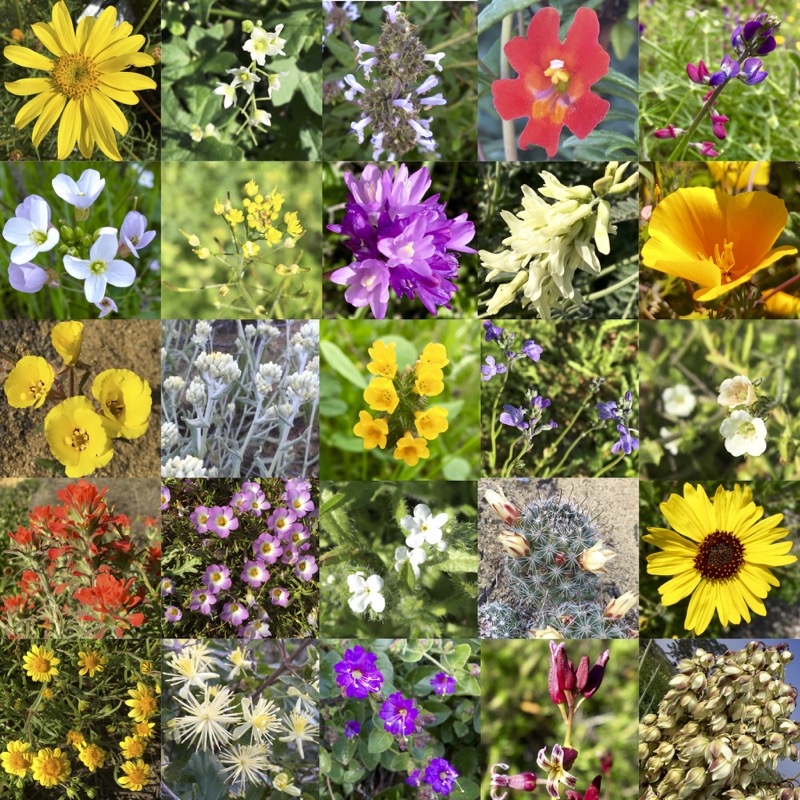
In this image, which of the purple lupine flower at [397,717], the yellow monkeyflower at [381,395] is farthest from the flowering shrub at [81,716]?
the yellow monkeyflower at [381,395]

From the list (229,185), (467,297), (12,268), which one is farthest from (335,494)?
(12,268)

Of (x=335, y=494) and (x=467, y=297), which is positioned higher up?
(x=467, y=297)

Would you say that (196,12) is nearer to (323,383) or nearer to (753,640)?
(323,383)

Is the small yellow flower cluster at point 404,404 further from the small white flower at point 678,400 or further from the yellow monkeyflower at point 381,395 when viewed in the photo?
the small white flower at point 678,400

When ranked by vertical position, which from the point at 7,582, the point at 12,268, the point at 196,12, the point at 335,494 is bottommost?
the point at 7,582

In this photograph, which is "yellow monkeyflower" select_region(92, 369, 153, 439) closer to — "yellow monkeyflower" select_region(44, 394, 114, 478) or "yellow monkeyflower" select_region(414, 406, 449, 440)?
"yellow monkeyflower" select_region(44, 394, 114, 478)

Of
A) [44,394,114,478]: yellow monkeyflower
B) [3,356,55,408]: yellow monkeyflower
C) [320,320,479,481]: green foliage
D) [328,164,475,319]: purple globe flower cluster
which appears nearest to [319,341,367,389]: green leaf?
[320,320,479,481]: green foliage
